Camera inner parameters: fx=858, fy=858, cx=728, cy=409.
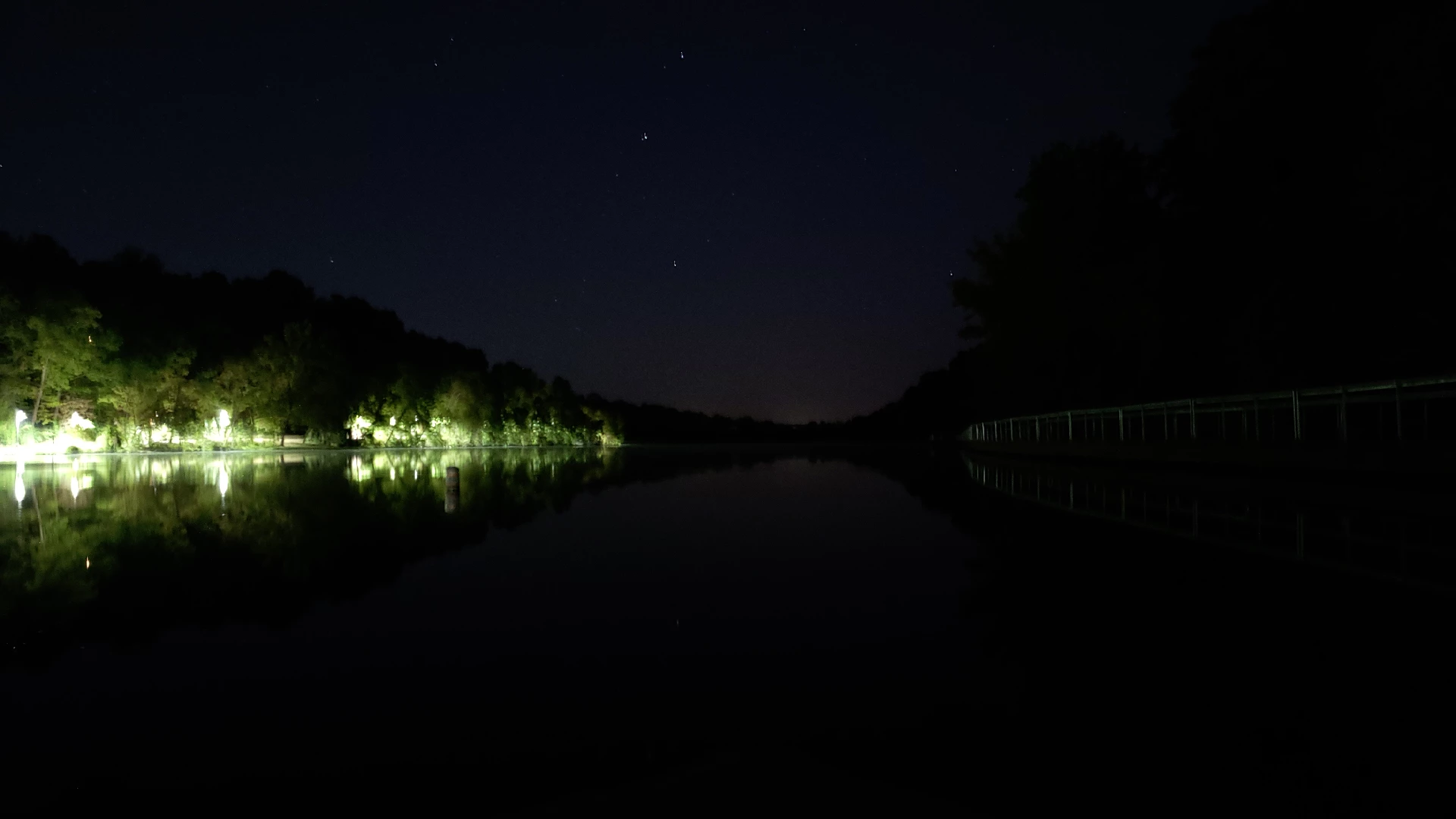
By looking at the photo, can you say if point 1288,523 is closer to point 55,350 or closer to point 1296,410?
point 1296,410

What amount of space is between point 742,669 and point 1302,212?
775 inches

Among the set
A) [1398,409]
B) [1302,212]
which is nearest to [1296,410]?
[1398,409]

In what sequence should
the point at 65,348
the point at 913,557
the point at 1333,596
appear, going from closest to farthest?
the point at 1333,596
the point at 913,557
the point at 65,348

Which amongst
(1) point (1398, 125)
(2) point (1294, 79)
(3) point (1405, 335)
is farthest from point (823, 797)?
(2) point (1294, 79)

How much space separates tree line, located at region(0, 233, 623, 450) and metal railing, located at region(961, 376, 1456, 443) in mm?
40680

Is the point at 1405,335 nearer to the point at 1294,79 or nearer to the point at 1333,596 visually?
the point at 1294,79

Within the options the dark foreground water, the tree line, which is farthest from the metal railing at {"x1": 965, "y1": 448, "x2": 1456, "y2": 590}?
the tree line

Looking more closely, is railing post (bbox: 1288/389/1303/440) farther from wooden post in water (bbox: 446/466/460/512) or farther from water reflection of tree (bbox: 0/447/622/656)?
wooden post in water (bbox: 446/466/460/512)

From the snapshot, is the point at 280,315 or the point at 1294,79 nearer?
the point at 1294,79

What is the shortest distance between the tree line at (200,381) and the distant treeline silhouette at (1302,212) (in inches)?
1654

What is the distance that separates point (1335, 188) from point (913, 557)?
16.6m

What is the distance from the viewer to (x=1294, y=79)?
18547 mm

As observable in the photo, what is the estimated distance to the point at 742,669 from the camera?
413cm

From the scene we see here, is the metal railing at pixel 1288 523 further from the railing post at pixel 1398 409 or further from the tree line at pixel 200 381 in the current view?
the tree line at pixel 200 381
